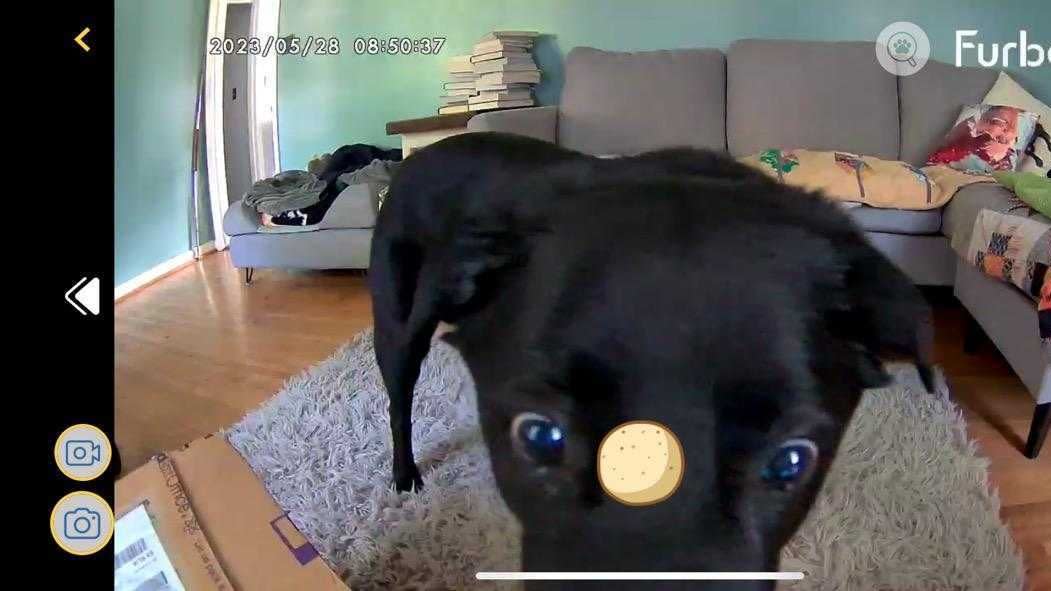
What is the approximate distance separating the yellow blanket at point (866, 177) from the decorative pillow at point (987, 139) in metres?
0.04

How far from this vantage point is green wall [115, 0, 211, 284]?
699 millimetres

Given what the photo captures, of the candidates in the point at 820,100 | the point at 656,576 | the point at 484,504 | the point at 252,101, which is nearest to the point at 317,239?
the point at 252,101

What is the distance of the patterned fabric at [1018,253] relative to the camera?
3.09ft

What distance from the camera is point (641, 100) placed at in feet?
3.27

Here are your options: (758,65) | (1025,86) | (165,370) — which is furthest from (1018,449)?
(165,370)

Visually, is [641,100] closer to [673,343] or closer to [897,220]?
[897,220]

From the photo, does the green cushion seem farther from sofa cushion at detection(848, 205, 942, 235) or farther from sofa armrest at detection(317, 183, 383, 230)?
sofa armrest at detection(317, 183, 383, 230)

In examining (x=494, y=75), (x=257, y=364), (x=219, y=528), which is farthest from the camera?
(x=257, y=364)

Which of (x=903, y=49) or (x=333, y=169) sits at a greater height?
(x=903, y=49)

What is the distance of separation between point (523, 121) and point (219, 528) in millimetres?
605

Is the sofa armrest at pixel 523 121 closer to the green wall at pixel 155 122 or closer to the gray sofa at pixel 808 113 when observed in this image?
the gray sofa at pixel 808 113
